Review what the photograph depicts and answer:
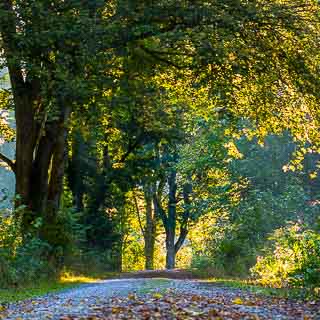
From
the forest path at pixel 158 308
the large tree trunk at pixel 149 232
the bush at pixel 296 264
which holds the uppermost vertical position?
the large tree trunk at pixel 149 232

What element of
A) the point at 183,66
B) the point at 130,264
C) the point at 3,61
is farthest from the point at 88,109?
the point at 130,264

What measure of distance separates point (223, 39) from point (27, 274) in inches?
282

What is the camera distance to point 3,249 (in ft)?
51.1

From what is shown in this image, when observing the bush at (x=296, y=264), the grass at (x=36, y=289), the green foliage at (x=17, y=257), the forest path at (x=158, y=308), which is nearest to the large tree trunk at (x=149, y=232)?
the bush at (x=296, y=264)

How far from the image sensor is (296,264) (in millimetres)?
14930

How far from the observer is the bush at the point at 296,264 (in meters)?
13.7

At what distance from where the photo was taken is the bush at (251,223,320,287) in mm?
13656

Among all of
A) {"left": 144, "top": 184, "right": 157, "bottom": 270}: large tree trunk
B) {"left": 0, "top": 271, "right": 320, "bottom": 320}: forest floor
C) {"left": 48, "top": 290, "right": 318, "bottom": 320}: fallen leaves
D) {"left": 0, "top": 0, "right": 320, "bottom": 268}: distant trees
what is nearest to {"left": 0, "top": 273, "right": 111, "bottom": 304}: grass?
{"left": 0, "top": 271, "right": 320, "bottom": 320}: forest floor

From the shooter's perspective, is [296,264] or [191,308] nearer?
[191,308]

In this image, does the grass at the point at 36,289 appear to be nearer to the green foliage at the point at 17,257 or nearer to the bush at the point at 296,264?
the green foliage at the point at 17,257

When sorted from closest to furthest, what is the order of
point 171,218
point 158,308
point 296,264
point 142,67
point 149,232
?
1. point 158,308
2. point 296,264
3. point 142,67
4. point 149,232
5. point 171,218

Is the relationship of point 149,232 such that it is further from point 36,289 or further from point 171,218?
point 36,289

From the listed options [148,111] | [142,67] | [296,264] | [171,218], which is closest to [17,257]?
[142,67]

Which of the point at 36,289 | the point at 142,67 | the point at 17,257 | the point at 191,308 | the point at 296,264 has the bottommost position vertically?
the point at 191,308
